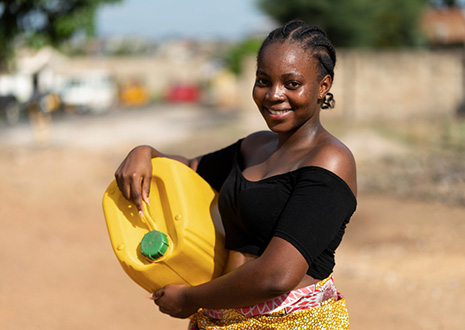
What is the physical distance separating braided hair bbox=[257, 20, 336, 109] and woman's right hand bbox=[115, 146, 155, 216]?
0.46m

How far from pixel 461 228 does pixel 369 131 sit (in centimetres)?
642

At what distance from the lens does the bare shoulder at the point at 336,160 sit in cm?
143

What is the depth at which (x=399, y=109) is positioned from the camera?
14.6 metres

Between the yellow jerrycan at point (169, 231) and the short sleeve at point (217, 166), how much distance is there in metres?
0.13

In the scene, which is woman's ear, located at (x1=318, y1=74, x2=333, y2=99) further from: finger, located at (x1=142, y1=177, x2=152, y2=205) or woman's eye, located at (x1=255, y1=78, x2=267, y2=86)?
finger, located at (x1=142, y1=177, x2=152, y2=205)

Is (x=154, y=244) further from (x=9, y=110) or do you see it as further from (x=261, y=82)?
(x=9, y=110)

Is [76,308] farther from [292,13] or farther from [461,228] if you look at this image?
[292,13]

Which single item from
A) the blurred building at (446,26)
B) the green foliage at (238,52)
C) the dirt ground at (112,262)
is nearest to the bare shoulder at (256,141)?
the dirt ground at (112,262)

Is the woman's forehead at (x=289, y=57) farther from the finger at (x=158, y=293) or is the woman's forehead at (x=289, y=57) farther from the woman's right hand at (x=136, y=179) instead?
the finger at (x=158, y=293)

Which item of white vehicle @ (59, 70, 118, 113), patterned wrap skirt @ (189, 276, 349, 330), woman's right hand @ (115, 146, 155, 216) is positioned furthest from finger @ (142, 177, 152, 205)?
white vehicle @ (59, 70, 118, 113)

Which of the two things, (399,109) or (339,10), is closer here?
(399,109)

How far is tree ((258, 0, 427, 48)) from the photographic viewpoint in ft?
64.4

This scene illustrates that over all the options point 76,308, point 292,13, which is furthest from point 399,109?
point 76,308

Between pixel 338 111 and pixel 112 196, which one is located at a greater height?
pixel 112 196
